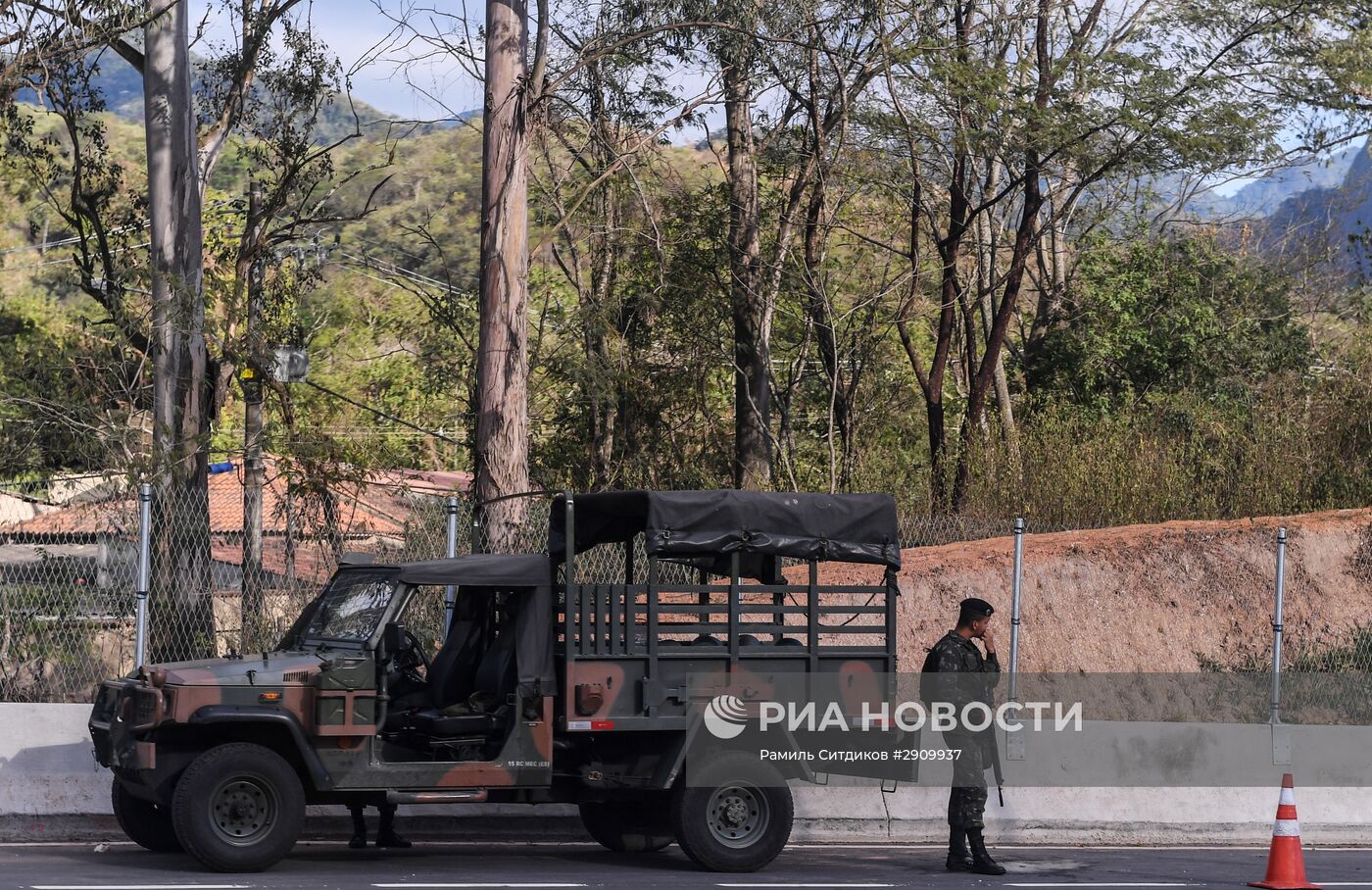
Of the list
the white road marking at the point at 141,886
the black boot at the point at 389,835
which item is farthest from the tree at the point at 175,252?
the white road marking at the point at 141,886

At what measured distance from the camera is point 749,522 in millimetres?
10648

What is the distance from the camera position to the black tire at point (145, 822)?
33.7ft

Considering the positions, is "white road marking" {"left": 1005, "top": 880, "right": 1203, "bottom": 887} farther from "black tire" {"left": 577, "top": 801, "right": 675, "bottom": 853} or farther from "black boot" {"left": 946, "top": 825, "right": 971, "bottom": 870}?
"black tire" {"left": 577, "top": 801, "right": 675, "bottom": 853}

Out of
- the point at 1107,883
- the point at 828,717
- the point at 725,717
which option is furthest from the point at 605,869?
the point at 1107,883

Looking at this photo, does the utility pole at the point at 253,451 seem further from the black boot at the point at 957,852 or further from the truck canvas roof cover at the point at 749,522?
the black boot at the point at 957,852

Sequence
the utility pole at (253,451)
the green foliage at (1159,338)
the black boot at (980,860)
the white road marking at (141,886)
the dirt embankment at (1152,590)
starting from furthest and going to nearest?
1. the green foliage at (1159,338)
2. the dirt embankment at (1152,590)
3. the utility pole at (253,451)
4. the black boot at (980,860)
5. the white road marking at (141,886)

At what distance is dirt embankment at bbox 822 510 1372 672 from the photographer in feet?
59.5

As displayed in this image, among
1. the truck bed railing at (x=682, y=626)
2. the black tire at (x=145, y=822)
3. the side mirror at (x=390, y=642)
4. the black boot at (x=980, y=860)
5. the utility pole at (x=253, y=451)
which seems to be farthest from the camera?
the utility pole at (x=253, y=451)

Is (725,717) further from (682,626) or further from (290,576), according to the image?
(290,576)

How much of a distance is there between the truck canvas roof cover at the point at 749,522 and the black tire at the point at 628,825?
183 centimetres

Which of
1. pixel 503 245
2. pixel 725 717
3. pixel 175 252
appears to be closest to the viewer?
pixel 725 717

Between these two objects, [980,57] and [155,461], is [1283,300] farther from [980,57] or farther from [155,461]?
[155,461]

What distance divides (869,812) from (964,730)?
2330mm

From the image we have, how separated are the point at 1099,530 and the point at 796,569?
399cm
